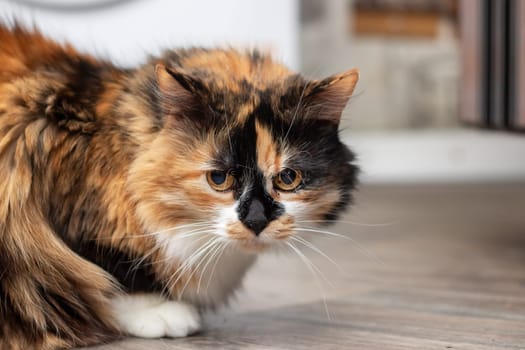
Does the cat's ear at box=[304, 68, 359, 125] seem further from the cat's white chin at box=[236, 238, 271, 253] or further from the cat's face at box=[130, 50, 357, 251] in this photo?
the cat's white chin at box=[236, 238, 271, 253]

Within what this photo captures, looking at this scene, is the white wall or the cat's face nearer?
the cat's face

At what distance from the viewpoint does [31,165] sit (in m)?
1.07

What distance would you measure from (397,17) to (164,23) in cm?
219

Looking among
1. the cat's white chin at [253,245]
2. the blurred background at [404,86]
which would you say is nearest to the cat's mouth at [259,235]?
the cat's white chin at [253,245]

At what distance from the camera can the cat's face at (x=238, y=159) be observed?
1039 millimetres

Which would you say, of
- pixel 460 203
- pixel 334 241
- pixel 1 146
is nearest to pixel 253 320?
pixel 1 146

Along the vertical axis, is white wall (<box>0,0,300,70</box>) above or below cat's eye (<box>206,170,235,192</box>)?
above

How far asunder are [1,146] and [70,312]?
29cm

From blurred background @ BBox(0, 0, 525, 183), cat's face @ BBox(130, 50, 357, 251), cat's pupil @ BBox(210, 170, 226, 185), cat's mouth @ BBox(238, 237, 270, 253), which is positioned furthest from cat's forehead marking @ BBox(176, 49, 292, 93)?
blurred background @ BBox(0, 0, 525, 183)

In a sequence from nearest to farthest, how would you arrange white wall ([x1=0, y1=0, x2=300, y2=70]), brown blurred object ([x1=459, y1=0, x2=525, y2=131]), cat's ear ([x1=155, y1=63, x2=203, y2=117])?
1. cat's ear ([x1=155, y1=63, x2=203, y2=117])
2. brown blurred object ([x1=459, y1=0, x2=525, y2=131])
3. white wall ([x1=0, y1=0, x2=300, y2=70])

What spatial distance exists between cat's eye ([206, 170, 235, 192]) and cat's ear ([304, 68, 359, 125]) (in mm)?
187

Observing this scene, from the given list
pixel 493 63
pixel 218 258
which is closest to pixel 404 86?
pixel 493 63

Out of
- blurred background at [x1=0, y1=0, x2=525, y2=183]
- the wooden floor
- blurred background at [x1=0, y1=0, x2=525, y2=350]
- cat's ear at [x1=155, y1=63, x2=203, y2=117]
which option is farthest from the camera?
blurred background at [x1=0, y1=0, x2=525, y2=183]

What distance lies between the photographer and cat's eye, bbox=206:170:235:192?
3.43ft
